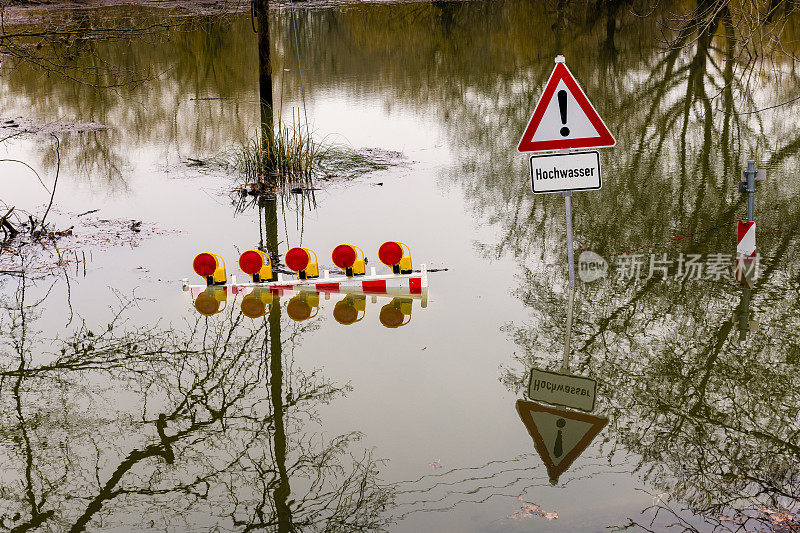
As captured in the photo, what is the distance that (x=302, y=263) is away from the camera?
859 centimetres

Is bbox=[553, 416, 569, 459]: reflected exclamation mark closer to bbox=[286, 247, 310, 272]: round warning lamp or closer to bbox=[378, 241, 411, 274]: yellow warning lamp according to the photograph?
bbox=[378, 241, 411, 274]: yellow warning lamp

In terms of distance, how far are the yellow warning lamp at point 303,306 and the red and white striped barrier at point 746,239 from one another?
12.8 feet

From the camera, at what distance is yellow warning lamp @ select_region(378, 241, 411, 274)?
334 inches

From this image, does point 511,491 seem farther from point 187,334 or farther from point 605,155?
point 605,155

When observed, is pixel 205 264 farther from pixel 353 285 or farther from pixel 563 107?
pixel 563 107

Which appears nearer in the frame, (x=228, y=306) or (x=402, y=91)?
(x=228, y=306)

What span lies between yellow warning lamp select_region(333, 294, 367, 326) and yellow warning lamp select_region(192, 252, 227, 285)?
116 centimetres

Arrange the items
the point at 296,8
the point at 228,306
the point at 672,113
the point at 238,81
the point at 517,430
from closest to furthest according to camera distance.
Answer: the point at 517,430
the point at 228,306
the point at 672,113
the point at 238,81
the point at 296,8

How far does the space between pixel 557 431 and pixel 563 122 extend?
2859mm

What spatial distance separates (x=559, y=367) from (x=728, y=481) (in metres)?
1.78

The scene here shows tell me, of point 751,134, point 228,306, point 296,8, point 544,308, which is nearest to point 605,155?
point 751,134

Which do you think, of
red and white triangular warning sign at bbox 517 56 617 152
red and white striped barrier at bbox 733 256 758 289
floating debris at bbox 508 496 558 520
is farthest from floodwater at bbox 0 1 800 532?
red and white triangular warning sign at bbox 517 56 617 152

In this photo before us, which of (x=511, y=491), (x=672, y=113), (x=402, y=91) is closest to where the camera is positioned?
(x=511, y=491)

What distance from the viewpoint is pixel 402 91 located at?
21.7 m
